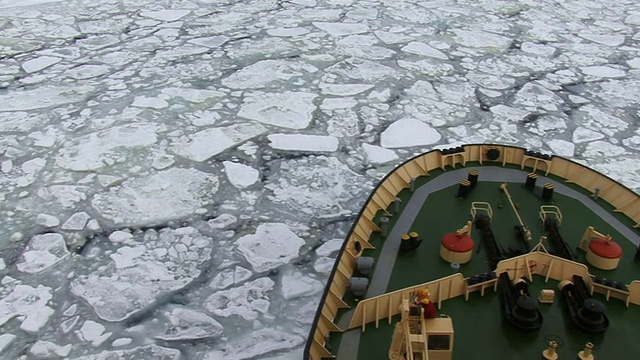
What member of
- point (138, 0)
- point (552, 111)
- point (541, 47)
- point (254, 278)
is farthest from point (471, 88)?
point (138, 0)

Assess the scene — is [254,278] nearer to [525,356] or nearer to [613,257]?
[525,356]

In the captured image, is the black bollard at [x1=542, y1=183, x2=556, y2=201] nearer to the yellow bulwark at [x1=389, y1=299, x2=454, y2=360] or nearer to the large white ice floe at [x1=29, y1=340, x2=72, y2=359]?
the yellow bulwark at [x1=389, y1=299, x2=454, y2=360]

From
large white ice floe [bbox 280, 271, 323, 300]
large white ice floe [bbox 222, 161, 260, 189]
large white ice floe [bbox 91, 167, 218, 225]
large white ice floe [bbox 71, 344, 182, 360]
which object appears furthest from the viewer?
large white ice floe [bbox 222, 161, 260, 189]

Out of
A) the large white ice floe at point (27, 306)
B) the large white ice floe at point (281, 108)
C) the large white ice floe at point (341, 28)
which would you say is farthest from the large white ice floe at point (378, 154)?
the large white ice floe at point (341, 28)

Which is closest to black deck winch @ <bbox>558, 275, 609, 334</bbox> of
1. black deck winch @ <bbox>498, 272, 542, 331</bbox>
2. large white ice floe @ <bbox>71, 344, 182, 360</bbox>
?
black deck winch @ <bbox>498, 272, 542, 331</bbox>

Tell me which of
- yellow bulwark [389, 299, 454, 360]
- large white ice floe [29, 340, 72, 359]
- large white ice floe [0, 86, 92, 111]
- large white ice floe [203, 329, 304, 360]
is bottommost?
large white ice floe [203, 329, 304, 360]

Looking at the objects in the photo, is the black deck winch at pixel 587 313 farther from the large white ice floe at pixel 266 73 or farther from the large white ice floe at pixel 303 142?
the large white ice floe at pixel 266 73

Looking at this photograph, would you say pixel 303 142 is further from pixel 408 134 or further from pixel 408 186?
pixel 408 186
